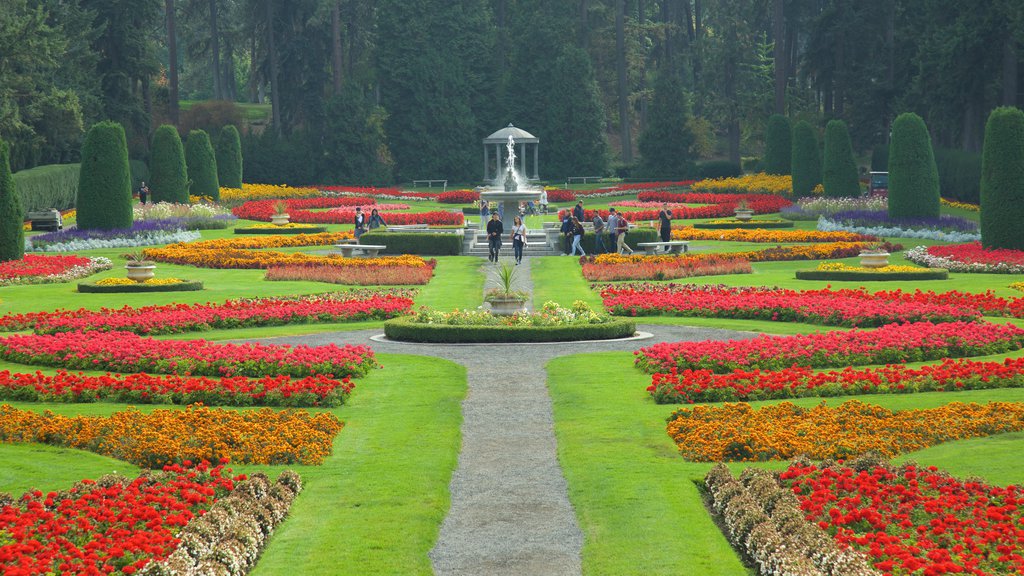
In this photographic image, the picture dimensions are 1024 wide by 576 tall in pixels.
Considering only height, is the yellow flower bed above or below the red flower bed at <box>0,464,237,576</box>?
above

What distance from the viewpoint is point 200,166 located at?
58.5 metres

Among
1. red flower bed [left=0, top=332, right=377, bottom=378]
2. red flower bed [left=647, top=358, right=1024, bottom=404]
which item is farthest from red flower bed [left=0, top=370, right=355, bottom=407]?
red flower bed [left=647, top=358, right=1024, bottom=404]

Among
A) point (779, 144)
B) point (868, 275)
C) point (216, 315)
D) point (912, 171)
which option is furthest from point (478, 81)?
point (216, 315)

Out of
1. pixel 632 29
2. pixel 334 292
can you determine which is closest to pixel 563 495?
pixel 334 292

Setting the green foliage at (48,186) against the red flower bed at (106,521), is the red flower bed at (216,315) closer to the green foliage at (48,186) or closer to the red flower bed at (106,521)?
the red flower bed at (106,521)

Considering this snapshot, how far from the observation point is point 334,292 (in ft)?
93.9

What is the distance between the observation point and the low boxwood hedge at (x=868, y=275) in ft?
97.0

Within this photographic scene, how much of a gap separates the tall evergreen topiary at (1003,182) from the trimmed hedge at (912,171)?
7.51 metres

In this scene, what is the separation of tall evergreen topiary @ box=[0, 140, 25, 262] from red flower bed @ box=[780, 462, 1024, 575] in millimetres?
25562

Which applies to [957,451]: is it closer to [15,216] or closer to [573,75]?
[15,216]

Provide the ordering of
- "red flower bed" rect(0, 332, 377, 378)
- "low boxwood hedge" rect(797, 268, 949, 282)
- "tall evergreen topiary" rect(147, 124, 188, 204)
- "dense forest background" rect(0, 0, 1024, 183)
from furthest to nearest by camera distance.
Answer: "dense forest background" rect(0, 0, 1024, 183) < "tall evergreen topiary" rect(147, 124, 188, 204) < "low boxwood hedge" rect(797, 268, 949, 282) < "red flower bed" rect(0, 332, 377, 378)

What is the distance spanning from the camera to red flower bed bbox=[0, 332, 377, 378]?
18.5 metres

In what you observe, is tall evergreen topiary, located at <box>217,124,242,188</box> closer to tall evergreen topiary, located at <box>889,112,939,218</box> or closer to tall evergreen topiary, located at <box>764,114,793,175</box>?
tall evergreen topiary, located at <box>764,114,793,175</box>

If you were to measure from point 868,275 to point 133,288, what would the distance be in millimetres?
16351
